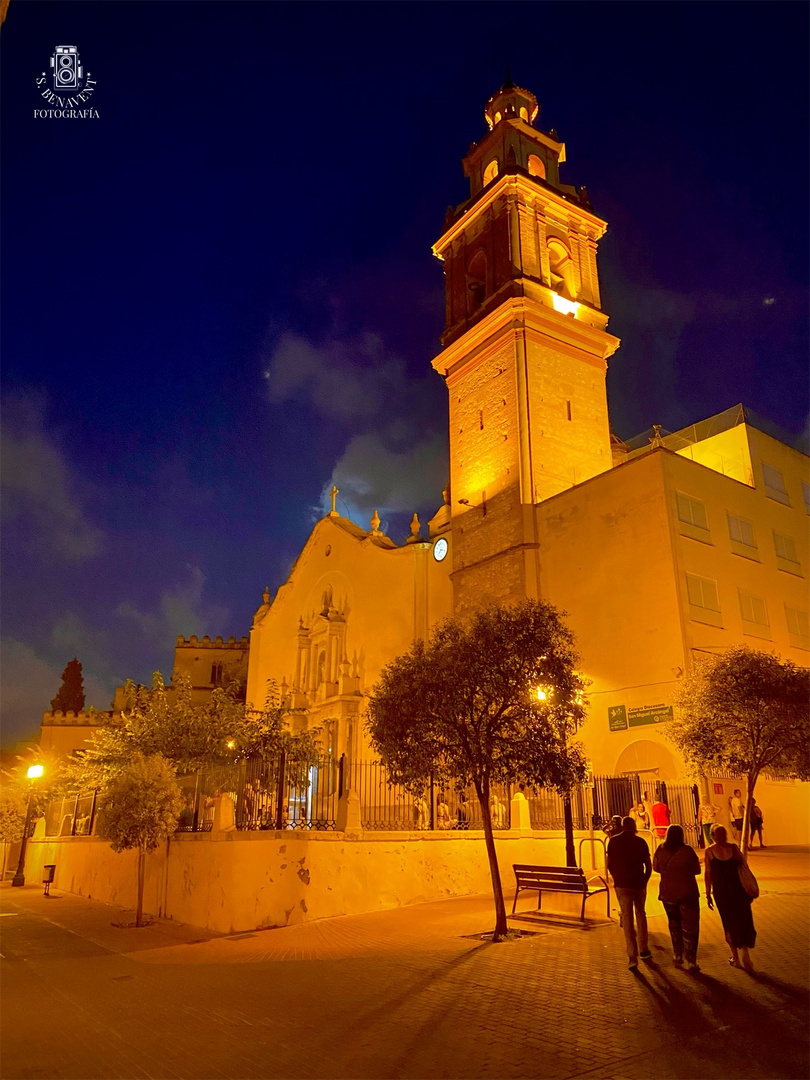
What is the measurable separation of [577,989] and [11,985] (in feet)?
23.3

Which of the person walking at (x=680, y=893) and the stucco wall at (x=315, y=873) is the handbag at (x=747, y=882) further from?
the stucco wall at (x=315, y=873)

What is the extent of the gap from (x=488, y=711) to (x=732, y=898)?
4.51m

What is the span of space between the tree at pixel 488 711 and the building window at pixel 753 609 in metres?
13.6

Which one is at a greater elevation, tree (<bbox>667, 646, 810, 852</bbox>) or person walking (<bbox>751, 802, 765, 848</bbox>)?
tree (<bbox>667, 646, 810, 852</bbox>)

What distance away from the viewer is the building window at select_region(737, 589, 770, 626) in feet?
79.3

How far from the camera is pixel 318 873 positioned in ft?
45.2

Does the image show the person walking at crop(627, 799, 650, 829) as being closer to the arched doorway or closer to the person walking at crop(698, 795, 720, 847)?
the person walking at crop(698, 795, 720, 847)

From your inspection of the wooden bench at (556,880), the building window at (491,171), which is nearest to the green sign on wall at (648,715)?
the wooden bench at (556,880)

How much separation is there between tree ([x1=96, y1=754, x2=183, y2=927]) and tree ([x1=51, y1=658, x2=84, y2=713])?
42.0 meters

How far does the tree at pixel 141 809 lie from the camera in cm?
1521

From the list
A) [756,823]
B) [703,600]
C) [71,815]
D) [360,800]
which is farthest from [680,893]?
[71,815]

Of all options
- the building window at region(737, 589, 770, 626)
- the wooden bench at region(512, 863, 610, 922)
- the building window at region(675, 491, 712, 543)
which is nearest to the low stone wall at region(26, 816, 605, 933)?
the wooden bench at region(512, 863, 610, 922)

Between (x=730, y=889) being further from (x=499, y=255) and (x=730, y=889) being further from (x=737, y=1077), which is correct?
(x=499, y=255)

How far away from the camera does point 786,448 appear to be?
29484 mm
